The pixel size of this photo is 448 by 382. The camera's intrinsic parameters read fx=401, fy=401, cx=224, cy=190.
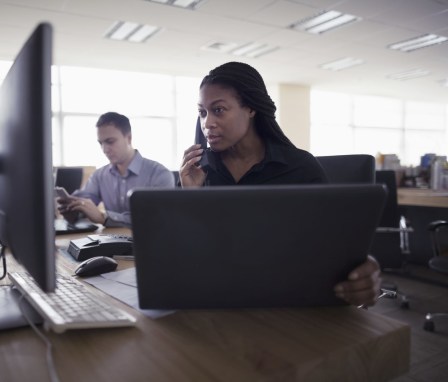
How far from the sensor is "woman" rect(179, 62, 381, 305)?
1397 mm

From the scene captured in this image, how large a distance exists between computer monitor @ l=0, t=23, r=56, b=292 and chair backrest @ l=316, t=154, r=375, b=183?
132cm

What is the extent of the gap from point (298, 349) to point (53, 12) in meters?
4.35

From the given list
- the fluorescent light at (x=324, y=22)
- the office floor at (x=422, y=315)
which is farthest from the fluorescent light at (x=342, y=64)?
the office floor at (x=422, y=315)

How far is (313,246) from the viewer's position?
1.95ft

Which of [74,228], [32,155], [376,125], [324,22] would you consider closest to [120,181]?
[74,228]

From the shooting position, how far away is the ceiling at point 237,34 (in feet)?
12.8

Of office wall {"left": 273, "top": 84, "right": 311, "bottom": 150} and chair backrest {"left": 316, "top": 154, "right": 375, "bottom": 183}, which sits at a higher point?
office wall {"left": 273, "top": 84, "right": 311, "bottom": 150}

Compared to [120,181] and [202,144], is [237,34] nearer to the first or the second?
[120,181]

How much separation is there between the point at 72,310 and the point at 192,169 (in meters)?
0.86

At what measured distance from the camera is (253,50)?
5.53 metres

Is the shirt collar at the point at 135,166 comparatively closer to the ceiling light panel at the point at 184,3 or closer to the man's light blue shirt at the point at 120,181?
the man's light blue shirt at the point at 120,181

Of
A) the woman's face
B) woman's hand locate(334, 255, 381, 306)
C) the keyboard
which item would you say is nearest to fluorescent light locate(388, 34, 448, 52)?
the woman's face

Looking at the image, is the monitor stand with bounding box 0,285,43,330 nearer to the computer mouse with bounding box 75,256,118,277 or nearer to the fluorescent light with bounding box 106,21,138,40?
the computer mouse with bounding box 75,256,118,277

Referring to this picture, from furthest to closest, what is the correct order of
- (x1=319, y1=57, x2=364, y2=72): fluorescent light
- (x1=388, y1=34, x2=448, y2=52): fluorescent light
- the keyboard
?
(x1=319, y1=57, x2=364, y2=72): fluorescent light < (x1=388, y1=34, x2=448, y2=52): fluorescent light < the keyboard
